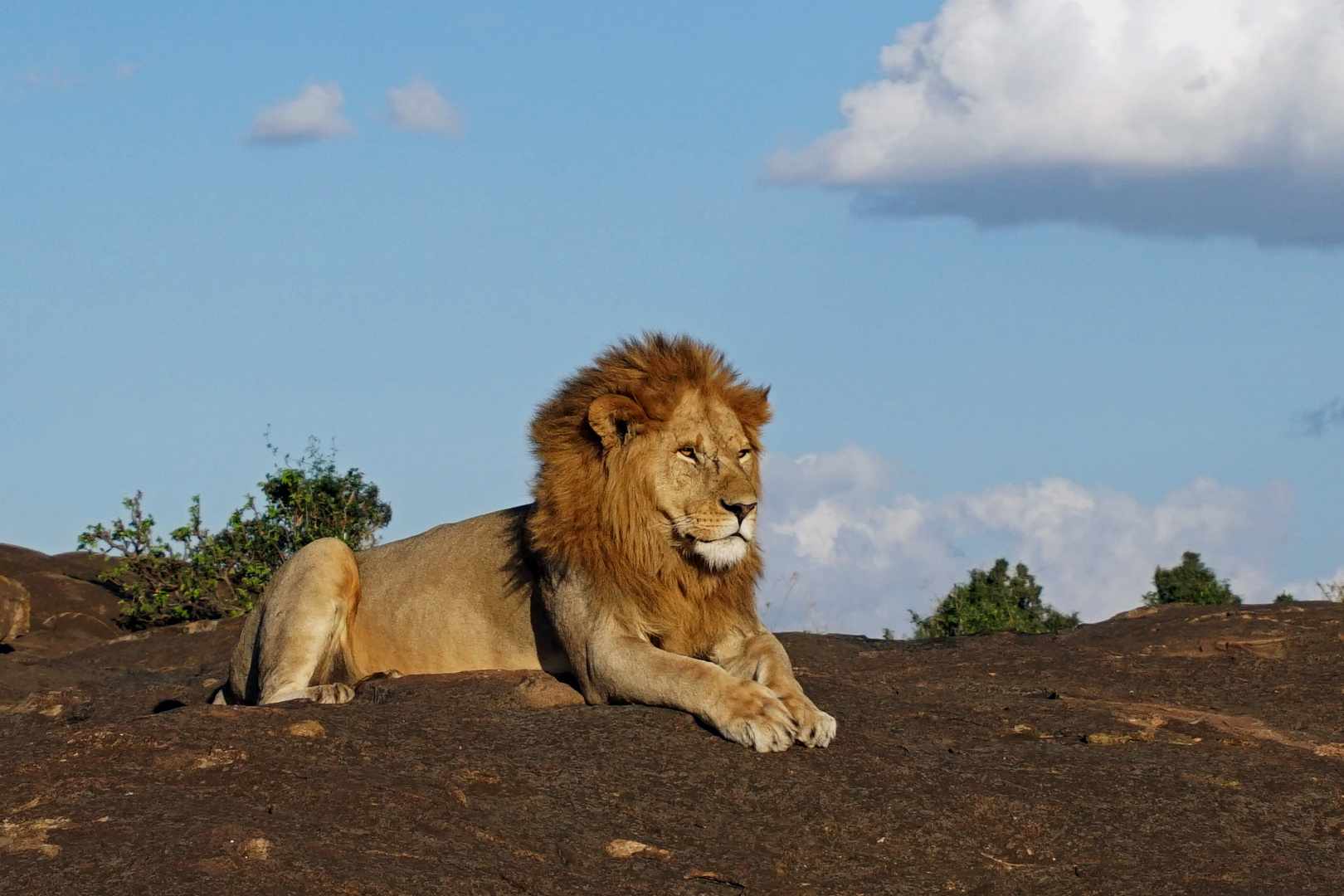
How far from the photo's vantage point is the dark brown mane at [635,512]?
7109 millimetres

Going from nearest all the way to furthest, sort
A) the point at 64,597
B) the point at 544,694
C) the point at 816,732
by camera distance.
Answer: the point at 816,732 < the point at 544,694 < the point at 64,597

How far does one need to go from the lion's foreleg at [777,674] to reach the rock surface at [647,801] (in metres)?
0.13

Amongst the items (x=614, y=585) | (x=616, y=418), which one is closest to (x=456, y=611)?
(x=614, y=585)

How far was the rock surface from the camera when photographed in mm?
4594

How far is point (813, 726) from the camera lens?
628 centimetres

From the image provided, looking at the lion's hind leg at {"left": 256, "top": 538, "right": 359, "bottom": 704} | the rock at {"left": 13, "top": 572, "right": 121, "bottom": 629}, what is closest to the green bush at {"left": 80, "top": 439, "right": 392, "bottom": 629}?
the rock at {"left": 13, "top": 572, "right": 121, "bottom": 629}

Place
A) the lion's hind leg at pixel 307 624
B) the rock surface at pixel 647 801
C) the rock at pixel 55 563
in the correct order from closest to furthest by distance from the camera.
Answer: the rock surface at pixel 647 801, the lion's hind leg at pixel 307 624, the rock at pixel 55 563

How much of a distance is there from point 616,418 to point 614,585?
783 millimetres

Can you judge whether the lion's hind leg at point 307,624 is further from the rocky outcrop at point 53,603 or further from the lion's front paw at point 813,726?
the rocky outcrop at point 53,603

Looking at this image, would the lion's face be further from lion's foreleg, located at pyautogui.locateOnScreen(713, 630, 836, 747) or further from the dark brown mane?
lion's foreleg, located at pyautogui.locateOnScreen(713, 630, 836, 747)

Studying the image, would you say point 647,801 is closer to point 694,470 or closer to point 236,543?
point 694,470

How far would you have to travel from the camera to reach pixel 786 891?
16.5ft

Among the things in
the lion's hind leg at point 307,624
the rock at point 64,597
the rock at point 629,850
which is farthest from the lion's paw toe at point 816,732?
the rock at point 64,597

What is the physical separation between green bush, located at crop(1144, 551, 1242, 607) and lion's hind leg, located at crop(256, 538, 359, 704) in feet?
40.1
